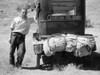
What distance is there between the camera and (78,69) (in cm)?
710

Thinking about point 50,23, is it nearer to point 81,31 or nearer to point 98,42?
point 81,31

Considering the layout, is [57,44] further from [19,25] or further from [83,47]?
[19,25]

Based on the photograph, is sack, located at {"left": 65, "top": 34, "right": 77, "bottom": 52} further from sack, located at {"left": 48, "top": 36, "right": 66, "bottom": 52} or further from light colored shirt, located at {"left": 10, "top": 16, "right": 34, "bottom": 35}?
light colored shirt, located at {"left": 10, "top": 16, "right": 34, "bottom": 35}

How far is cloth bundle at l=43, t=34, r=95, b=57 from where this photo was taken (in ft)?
22.2

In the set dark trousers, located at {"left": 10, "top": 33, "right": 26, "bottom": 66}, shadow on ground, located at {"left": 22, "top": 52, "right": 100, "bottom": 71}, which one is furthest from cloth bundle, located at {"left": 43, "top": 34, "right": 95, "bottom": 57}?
dark trousers, located at {"left": 10, "top": 33, "right": 26, "bottom": 66}

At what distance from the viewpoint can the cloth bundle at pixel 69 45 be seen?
6770mm

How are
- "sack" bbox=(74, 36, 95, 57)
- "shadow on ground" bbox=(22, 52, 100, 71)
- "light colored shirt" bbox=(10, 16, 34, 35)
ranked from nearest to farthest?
"sack" bbox=(74, 36, 95, 57) < "light colored shirt" bbox=(10, 16, 34, 35) < "shadow on ground" bbox=(22, 52, 100, 71)

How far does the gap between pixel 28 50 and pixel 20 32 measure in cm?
313

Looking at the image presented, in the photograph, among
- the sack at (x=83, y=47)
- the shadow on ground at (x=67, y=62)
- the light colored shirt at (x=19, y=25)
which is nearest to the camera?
the sack at (x=83, y=47)

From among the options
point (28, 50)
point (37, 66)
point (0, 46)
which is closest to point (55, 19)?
point (37, 66)

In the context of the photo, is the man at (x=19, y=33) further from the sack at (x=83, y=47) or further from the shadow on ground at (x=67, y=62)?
the sack at (x=83, y=47)

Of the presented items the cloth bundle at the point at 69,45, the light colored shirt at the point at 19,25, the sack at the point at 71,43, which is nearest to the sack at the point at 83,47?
the cloth bundle at the point at 69,45

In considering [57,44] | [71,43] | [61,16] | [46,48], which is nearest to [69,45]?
[71,43]

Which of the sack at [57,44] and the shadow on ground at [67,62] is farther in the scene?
the shadow on ground at [67,62]
